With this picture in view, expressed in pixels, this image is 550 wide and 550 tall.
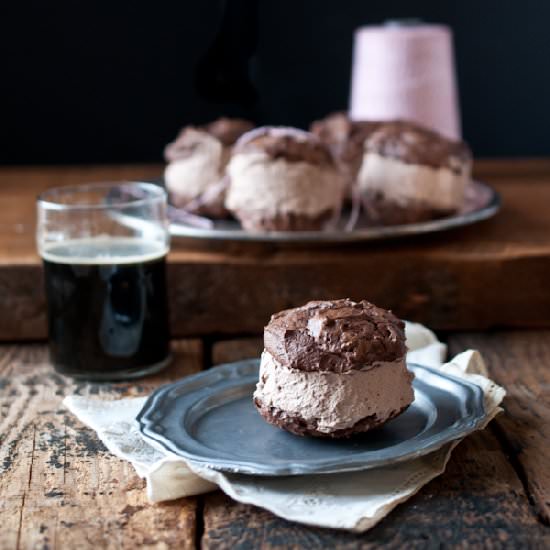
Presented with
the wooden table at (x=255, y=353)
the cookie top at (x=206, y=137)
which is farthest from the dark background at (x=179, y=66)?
the cookie top at (x=206, y=137)

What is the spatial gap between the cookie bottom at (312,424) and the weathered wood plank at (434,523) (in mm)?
74

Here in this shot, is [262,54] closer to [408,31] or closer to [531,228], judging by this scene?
[408,31]

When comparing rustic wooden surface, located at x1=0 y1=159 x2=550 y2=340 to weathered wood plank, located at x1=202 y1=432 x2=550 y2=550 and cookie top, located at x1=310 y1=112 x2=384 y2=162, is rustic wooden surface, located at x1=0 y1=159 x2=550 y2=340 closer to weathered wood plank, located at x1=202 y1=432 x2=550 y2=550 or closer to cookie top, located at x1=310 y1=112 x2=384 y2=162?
cookie top, located at x1=310 y1=112 x2=384 y2=162

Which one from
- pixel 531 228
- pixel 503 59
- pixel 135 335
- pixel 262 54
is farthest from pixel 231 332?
pixel 503 59

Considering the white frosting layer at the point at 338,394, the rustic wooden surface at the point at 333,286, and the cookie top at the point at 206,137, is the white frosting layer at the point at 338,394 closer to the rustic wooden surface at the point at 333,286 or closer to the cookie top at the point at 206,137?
the rustic wooden surface at the point at 333,286

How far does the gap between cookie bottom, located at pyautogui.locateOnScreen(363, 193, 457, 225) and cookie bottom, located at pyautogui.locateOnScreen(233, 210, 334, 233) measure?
0.10 meters

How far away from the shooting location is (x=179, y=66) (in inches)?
112

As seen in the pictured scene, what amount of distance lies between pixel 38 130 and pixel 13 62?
0.19 metres

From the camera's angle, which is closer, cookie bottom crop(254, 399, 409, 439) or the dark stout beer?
cookie bottom crop(254, 399, 409, 439)

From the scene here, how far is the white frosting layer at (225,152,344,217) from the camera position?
1590mm

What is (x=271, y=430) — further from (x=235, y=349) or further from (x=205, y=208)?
(x=205, y=208)

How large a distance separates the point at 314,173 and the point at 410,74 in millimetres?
959

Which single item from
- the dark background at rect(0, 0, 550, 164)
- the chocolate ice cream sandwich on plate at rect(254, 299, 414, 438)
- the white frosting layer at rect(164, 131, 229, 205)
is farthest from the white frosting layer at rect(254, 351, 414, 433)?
the dark background at rect(0, 0, 550, 164)

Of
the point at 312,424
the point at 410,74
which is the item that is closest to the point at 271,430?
the point at 312,424
